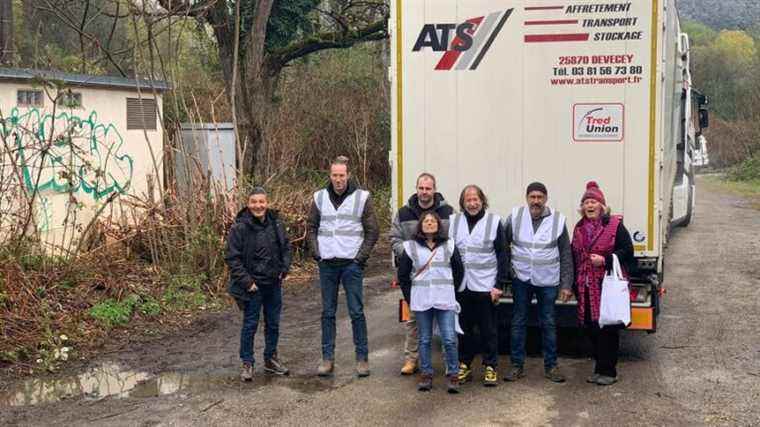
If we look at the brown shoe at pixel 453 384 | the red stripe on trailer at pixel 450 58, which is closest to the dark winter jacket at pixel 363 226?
the brown shoe at pixel 453 384

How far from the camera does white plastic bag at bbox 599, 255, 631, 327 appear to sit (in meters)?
7.59

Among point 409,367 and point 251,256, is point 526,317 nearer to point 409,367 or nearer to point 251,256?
point 409,367

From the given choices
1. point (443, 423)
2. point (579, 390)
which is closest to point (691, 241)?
point (579, 390)

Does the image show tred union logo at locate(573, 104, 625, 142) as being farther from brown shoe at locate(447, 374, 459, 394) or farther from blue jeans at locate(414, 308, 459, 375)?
brown shoe at locate(447, 374, 459, 394)

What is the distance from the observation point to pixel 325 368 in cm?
806

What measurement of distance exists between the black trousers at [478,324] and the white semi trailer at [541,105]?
0.65 m

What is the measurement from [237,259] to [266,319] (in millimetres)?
672

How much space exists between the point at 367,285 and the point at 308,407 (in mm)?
6014

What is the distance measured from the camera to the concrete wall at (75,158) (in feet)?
34.9

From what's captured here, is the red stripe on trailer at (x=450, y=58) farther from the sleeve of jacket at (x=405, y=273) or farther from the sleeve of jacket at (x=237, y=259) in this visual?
the sleeve of jacket at (x=237, y=259)

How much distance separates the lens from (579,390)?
7570 mm

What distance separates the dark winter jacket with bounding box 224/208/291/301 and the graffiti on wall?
300cm

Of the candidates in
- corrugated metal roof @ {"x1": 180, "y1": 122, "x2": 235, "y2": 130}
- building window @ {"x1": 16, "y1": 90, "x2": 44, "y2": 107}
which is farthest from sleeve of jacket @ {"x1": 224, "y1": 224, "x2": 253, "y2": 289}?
corrugated metal roof @ {"x1": 180, "y1": 122, "x2": 235, "y2": 130}

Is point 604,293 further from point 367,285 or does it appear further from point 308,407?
point 367,285
